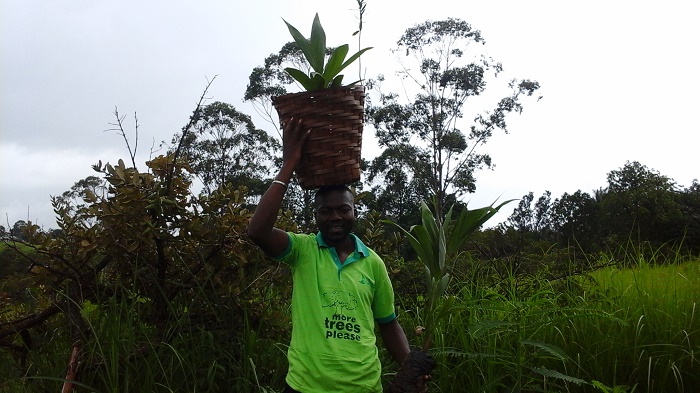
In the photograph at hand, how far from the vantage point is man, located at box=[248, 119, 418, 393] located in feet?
7.21

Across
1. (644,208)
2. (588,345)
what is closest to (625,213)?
(644,208)

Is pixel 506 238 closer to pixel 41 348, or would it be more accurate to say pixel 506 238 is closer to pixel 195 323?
pixel 195 323

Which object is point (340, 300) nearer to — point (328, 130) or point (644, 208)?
point (328, 130)

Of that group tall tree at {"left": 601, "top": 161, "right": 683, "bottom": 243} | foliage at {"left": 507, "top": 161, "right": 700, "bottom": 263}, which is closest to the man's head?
foliage at {"left": 507, "top": 161, "right": 700, "bottom": 263}

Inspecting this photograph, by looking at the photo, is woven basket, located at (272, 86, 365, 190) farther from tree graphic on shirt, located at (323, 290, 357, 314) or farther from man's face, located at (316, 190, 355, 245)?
tree graphic on shirt, located at (323, 290, 357, 314)

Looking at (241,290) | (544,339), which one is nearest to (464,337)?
(544,339)

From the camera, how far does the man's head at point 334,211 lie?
2373 mm

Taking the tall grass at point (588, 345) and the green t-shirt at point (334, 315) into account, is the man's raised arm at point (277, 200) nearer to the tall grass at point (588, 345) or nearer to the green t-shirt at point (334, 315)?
the green t-shirt at point (334, 315)

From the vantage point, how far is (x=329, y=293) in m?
2.31

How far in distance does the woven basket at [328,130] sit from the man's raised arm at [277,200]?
1.7 inches

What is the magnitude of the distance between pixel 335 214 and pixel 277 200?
245mm

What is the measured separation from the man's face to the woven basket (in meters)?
0.06

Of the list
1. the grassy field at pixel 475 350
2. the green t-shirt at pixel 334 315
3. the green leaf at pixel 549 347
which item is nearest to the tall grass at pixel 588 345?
the grassy field at pixel 475 350

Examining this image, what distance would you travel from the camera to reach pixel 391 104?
71.5ft
